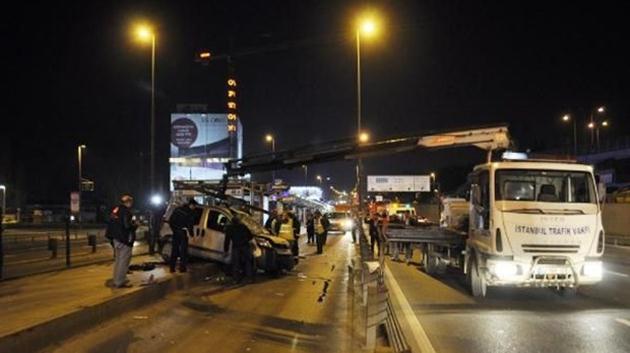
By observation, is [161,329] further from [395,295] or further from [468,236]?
[468,236]

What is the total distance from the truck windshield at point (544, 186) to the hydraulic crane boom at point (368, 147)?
3.41 m

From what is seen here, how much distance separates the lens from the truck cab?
1349 centimetres

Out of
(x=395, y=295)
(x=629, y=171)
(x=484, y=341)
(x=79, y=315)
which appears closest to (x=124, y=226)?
(x=79, y=315)

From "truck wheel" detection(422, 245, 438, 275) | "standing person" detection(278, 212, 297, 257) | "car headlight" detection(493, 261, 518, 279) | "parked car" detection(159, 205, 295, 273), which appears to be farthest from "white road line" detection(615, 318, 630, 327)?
"standing person" detection(278, 212, 297, 257)

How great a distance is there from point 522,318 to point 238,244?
7.91 metres

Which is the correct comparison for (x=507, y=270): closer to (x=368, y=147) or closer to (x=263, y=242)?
(x=263, y=242)

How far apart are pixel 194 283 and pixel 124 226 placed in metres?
3.97

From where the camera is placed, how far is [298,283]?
18250 millimetres

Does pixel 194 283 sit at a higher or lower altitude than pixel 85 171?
lower

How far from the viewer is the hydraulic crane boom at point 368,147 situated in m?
18.6

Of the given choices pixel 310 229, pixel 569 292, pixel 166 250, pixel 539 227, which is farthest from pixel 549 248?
pixel 310 229

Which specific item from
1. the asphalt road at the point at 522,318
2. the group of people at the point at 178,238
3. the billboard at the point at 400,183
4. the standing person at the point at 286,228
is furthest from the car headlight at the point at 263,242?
the billboard at the point at 400,183

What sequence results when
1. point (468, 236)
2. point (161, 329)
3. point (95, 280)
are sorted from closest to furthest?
point (161, 329), point (95, 280), point (468, 236)

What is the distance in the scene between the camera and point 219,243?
18.8m
